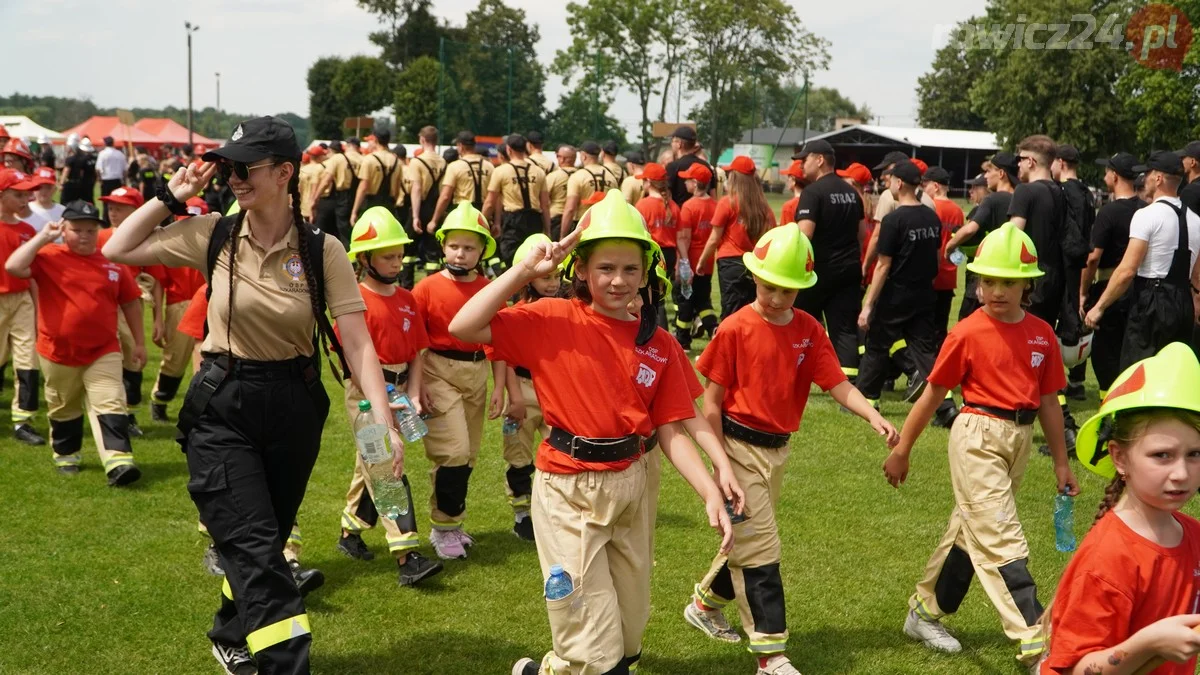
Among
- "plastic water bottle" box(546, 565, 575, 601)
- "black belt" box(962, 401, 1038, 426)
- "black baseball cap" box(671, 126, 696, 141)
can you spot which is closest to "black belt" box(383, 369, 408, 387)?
"plastic water bottle" box(546, 565, 575, 601)

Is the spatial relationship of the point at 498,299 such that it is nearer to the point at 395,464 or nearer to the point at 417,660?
the point at 395,464

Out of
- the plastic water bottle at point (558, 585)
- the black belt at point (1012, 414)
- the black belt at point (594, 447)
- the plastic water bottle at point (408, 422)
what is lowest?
the plastic water bottle at point (558, 585)

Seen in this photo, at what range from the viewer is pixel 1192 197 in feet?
32.0

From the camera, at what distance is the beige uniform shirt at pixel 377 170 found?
57.8ft

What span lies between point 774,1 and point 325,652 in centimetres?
5087

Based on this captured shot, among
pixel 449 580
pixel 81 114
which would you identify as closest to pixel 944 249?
pixel 449 580

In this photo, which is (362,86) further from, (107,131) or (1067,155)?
(1067,155)

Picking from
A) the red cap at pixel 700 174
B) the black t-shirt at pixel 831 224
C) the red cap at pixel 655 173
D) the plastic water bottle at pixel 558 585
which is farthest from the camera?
the red cap at pixel 655 173

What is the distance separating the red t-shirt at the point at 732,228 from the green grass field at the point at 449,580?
3.63 meters

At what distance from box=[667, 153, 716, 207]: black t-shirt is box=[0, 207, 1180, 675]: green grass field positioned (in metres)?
6.46

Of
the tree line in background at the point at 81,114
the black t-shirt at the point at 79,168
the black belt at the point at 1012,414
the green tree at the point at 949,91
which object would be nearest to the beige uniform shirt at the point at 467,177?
the black t-shirt at the point at 79,168

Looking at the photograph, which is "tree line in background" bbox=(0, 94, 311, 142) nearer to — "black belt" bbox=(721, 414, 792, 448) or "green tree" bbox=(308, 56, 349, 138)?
"green tree" bbox=(308, 56, 349, 138)

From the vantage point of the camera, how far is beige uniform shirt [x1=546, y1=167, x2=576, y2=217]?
17250mm

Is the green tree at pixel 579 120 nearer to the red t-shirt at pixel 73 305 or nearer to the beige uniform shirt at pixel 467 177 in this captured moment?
the beige uniform shirt at pixel 467 177
